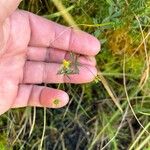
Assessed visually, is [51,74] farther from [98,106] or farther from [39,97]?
[98,106]

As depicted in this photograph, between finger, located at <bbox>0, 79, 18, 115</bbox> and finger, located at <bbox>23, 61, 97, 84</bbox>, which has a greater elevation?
finger, located at <bbox>23, 61, 97, 84</bbox>

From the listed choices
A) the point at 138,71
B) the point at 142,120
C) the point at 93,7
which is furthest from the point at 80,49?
the point at 142,120

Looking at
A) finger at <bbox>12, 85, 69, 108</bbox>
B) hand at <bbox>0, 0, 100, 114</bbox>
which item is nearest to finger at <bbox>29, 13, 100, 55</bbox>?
hand at <bbox>0, 0, 100, 114</bbox>

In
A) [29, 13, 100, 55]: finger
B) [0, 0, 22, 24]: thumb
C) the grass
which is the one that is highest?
[0, 0, 22, 24]: thumb

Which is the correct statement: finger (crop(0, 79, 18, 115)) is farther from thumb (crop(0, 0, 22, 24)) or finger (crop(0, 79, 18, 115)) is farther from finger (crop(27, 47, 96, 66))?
thumb (crop(0, 0, 22, 24))

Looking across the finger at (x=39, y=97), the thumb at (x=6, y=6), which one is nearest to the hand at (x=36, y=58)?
the finger at (x=39, y=97)

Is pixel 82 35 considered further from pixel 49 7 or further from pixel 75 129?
pixel 75 129

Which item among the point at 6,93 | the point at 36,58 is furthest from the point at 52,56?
the point at 6,93
